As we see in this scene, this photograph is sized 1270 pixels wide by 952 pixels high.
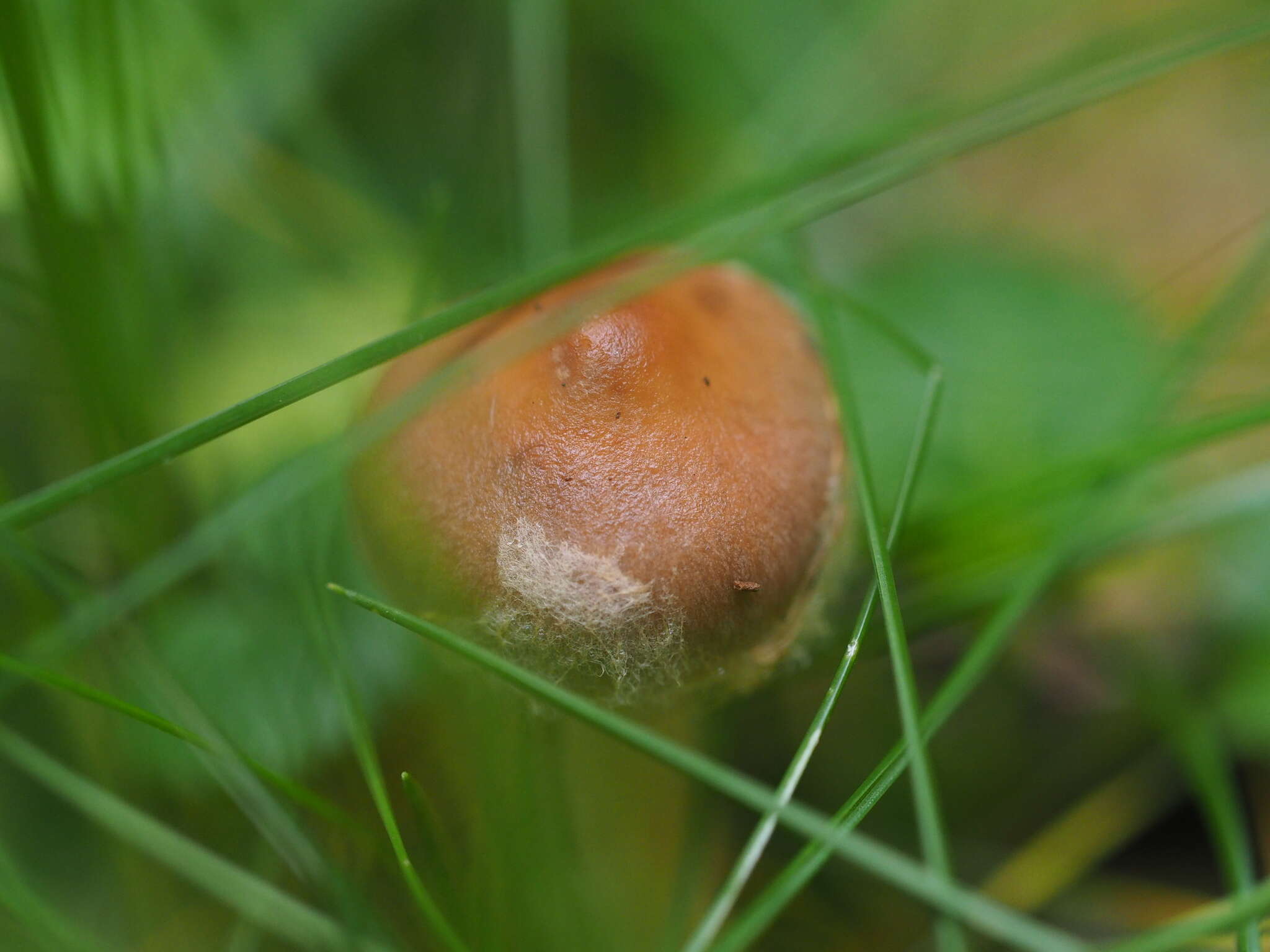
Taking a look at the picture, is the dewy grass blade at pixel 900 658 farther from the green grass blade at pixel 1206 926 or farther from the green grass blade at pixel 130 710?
the green grass blade at pixel 130 710

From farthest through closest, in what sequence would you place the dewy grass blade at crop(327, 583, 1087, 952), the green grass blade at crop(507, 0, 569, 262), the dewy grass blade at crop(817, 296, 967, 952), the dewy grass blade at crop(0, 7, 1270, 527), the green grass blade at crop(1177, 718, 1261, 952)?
the green grass blade at crop(507, 0, 569, 262) → the green grass blade at crop(1177, 718, 1261, 952) → the dewy grass blade at crop(0, 7, 1270, 527) → the dewy grass blade at crop(817, 296, 967, 952) → the dewy grass blade at crop(327, 583, 1087, 952)

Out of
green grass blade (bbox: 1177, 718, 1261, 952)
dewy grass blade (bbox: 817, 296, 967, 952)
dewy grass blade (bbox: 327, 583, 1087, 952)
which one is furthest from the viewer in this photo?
green grass blade (bbox: 1177, 718, 1261, 952)

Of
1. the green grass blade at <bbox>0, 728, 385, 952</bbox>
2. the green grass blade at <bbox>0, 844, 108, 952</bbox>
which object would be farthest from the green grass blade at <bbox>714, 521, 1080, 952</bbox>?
the green grass blade at <bbox>0, 844, 108, 952</bbox>

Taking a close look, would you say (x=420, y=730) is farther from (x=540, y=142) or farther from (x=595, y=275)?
(x=540, y=142)

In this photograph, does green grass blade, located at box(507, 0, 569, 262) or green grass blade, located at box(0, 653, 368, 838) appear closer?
green grass blade, located at box(0, 653, 368, 838)

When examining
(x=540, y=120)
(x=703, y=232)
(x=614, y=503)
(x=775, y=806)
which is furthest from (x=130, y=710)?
(x=540, y=120)

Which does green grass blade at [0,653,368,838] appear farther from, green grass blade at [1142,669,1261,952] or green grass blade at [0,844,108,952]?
green grass blade at [1142,669,1261,952]
